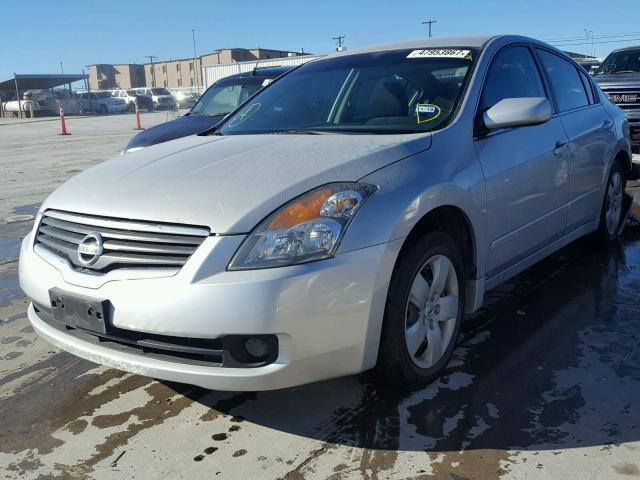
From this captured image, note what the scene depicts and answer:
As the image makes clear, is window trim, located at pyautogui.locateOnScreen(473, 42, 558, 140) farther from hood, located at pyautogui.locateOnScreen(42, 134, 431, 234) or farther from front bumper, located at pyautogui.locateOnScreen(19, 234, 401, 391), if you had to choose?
front bumper, located at pyautogui.locateOnScreen(19, 234, 401, 391)

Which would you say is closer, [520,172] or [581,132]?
[520,172]

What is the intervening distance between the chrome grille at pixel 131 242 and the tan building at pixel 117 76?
107m

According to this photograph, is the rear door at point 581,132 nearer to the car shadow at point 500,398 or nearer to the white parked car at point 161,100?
the car shadow at point 500,398

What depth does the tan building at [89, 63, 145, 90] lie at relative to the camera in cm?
10288

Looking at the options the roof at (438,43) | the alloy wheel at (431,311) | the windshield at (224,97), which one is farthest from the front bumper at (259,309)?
the windshield at (224,97)

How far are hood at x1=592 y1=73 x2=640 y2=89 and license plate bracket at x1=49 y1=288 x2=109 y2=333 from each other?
32.1 ft

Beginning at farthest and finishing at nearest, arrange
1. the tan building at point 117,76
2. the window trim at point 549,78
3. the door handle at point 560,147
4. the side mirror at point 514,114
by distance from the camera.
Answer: the tan building at point 117,76
the window trim at point 549,78
the door handle at point 560,147
the side mirror at point 514,114

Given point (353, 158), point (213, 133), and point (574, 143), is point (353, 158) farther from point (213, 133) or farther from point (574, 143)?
point (574, 143)

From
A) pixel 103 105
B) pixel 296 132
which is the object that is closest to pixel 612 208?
pixel 296 132

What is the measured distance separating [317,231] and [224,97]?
719 centimetres

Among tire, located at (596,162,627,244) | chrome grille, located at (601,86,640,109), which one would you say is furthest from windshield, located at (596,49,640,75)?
tire, located at (596,162,627,244)

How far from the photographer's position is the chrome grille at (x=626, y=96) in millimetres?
9891

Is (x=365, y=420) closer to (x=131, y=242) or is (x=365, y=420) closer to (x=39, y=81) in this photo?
(x=131, y=242)

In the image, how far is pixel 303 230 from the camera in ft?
8.02
